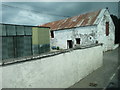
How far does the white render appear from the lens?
53.5ft

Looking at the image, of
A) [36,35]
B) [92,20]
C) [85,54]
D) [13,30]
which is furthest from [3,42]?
[92,20]

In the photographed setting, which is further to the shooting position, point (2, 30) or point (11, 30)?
point (11, 30)

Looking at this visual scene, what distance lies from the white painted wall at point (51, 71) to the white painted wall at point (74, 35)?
828 cm

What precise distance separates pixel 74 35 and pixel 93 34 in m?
3.45

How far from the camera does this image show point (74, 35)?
61.4 feet

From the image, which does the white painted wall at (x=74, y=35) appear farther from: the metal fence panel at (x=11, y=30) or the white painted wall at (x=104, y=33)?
the metal fence panel at (x=11, y=30)

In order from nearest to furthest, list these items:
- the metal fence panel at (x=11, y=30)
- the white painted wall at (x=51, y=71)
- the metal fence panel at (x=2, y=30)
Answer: the white painted wall at (x=51, y=71) < the metal fence panel at (x=2, y=30) < the metal fence panel at (x=11, y=30)

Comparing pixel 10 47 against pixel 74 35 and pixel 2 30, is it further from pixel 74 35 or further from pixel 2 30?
pixel 74 35

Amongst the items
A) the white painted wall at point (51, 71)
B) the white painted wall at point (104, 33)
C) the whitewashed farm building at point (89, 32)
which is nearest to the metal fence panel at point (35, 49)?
the whitewashed farm building at point (89, 32)

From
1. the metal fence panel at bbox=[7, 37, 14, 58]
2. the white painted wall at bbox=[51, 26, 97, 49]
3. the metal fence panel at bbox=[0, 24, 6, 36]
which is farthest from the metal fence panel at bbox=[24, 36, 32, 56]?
the white painted wall at bbox=[51, 26, 97, 49]

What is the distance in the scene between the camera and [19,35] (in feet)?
49.3

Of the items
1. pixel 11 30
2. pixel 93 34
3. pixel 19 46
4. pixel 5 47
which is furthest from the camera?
pixel 93 34

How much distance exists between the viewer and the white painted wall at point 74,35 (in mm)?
16562

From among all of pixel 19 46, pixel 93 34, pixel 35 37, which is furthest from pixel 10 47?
pixel 93 34
